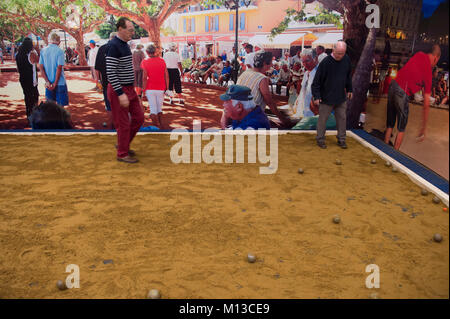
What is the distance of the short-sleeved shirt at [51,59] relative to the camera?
25.8ft

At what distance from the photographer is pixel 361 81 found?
28.3 feet

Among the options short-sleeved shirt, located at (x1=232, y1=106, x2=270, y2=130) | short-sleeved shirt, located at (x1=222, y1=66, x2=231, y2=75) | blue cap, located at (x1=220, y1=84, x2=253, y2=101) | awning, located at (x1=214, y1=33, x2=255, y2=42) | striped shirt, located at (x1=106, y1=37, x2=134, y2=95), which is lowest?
short-sleeved shirt, located at (x1=232, y1=106, x2=270, y2=130)

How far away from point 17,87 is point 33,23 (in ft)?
9.28

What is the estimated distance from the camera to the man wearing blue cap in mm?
5926

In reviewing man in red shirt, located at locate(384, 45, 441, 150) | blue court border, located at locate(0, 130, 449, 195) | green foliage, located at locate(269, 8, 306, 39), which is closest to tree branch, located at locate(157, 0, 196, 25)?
green foliage, located at locate(269, 8, 306, 39)

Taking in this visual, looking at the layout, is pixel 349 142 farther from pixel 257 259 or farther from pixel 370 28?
pixel 257 259

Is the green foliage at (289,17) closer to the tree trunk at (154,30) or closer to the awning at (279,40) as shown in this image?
the awning at (279,40)

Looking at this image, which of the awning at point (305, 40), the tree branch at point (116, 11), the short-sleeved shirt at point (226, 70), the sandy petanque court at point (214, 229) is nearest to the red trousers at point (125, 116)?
the sandy petanque court at point (214, 229)

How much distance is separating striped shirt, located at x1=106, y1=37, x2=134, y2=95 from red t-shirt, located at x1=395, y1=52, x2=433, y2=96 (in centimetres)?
439

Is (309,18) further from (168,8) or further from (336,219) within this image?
(336,219)

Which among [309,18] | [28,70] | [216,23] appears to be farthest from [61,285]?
[216,23]

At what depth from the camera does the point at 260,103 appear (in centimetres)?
660

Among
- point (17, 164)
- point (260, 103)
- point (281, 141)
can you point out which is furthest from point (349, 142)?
point (17, 164)

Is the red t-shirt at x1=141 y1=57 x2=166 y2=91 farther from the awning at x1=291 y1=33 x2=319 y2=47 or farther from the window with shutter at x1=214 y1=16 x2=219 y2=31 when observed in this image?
the window with shutter at x1=214 y1=16 x2=219 y2=31
